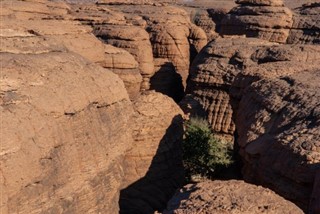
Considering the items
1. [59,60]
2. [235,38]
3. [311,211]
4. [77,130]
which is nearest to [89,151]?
[77,130]

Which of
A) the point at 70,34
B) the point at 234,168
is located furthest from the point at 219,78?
the point at 70,34

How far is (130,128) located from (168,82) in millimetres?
12014

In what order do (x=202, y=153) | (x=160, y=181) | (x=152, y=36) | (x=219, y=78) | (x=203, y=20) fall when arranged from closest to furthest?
(x=160, y=181), (x=202, y=153), (x=219, y=78), (x=152, y=36), (x=203, y=20)

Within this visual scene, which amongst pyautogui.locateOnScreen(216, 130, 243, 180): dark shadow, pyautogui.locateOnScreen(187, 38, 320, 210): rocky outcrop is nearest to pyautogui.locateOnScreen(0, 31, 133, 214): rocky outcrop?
pyautogui.locateOnScreen(187, 38, 320, 210): rocky outcrop

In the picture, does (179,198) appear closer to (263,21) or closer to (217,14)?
(263,21)

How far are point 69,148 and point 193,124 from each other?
8582mm

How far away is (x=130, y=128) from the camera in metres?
10.6

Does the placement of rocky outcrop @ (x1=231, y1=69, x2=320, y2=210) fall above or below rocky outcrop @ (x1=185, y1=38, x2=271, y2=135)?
above

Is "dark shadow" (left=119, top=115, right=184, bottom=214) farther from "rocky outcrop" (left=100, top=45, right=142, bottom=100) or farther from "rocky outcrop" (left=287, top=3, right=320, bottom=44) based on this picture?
"rocky outcrop" (left=287, top=3, right=320, bottom=44)

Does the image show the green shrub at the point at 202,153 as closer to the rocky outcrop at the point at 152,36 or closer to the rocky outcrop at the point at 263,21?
the rocky outcrop at the point at 152,36

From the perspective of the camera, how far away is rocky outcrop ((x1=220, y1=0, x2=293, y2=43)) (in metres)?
24.0

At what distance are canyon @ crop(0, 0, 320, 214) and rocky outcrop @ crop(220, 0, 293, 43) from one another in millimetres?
6278

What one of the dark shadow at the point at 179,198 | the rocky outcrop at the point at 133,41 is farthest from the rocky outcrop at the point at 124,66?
the dark shadow at the point at 179,198

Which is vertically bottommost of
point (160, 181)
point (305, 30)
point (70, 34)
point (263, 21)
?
point (160, 181)
